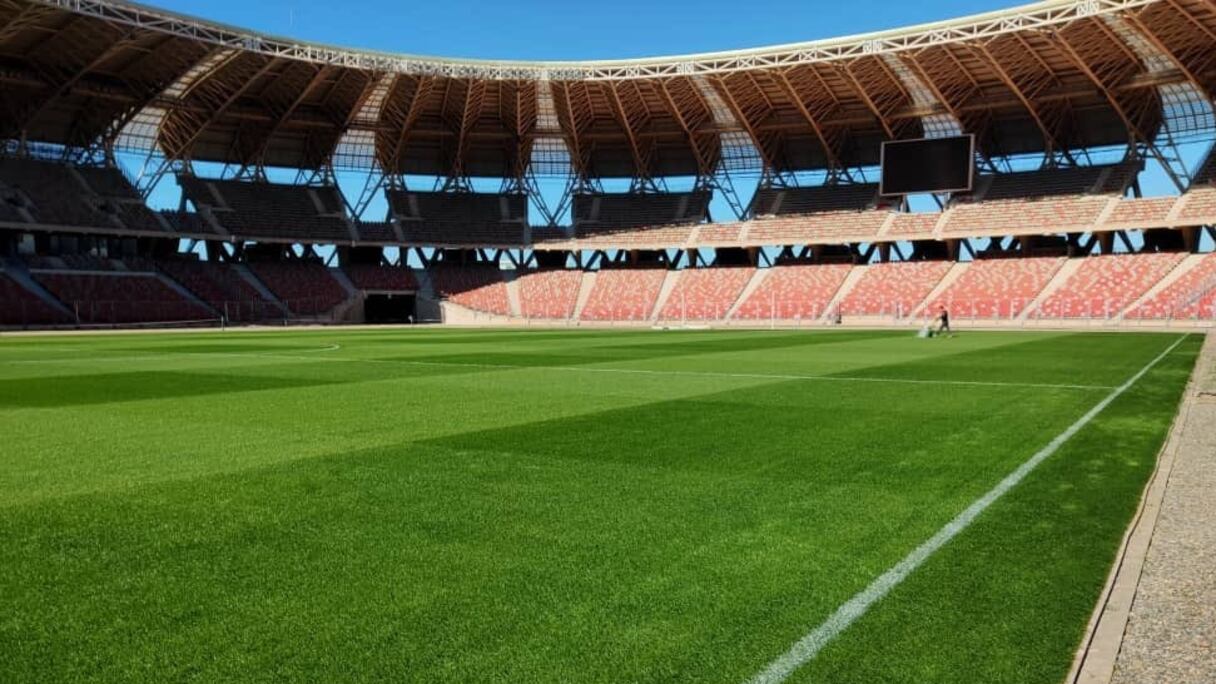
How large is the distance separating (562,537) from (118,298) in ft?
205

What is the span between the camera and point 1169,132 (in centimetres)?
5966

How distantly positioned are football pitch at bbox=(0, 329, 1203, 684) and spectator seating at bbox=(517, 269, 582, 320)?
58939mm

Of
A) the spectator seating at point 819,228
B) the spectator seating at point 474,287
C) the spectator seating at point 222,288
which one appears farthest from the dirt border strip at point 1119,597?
the spectator seating at point 474,287

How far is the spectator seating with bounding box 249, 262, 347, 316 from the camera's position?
6788 centimetres

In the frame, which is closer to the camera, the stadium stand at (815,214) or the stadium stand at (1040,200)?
the stadium stand at (1040,200)

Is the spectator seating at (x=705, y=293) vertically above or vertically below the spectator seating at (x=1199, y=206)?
below

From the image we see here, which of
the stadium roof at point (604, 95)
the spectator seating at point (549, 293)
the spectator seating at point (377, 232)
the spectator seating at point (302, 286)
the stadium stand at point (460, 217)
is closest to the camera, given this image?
the stadium roof at point (604, 95)

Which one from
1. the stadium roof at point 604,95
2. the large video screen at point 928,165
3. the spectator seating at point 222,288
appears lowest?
the spectator seating at point 222,288

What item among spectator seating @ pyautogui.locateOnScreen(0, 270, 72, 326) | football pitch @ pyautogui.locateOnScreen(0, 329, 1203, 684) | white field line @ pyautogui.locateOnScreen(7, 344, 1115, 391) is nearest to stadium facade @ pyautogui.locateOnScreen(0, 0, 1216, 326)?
spectator seating @ pyautogui.locateOnScreen(0, 270, 72, 326)

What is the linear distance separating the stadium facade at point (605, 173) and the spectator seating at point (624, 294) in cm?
29

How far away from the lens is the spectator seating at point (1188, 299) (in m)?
44.8

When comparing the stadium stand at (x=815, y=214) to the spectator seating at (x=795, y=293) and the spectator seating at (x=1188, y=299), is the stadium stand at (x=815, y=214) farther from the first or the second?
the spectator seating at (x=1188, y=299)

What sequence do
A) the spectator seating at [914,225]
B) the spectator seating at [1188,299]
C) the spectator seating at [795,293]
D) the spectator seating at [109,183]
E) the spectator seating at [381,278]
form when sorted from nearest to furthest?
the spectator seating at [1188,299]
the spectator seating at [795,293]
the spectator seating at [914,225]
the spectator seating at [109,183]
the spectator seating at [381,278]

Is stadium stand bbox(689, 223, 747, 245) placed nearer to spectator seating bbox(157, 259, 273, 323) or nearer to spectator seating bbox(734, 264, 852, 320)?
spectator seating bbox(734, 264, 852, 320)
